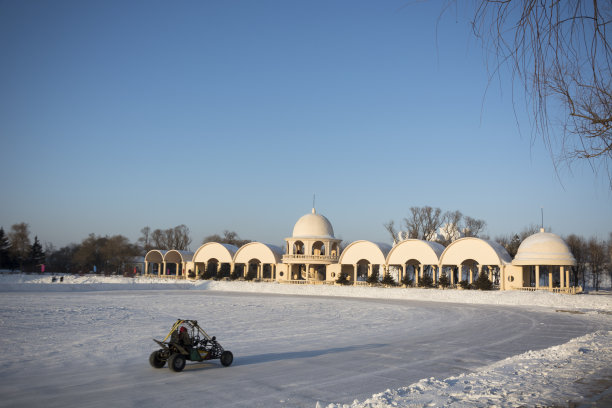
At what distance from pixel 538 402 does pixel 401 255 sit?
44.0 m

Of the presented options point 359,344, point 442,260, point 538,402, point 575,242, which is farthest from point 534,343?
point 575,242

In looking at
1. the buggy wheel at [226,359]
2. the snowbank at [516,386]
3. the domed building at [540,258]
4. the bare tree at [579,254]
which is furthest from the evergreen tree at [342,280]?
the buggy wheel at [226,359]

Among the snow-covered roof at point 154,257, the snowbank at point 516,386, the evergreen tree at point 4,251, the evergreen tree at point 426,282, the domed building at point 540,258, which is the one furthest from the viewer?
the evergreen tree at point 4,251

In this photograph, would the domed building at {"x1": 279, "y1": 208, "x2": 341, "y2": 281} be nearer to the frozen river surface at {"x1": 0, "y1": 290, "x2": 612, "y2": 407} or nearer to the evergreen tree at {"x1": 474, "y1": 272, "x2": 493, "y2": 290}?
the evergreen tree at {"x1": 474, "y1": 272, "x2": 493, "y2": 290}

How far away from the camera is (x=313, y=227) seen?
5938 centimetres

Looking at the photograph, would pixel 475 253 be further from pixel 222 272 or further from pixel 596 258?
pixel 596 258

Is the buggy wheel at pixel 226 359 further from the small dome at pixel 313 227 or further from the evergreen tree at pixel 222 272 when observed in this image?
the evergreen tree at pixel 222 272

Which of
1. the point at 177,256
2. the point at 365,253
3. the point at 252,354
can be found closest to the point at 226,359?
the point at 252,354

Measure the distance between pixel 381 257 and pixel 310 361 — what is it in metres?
41.3

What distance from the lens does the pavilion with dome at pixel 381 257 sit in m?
44.8

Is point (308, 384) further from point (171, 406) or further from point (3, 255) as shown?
point (3, 255)

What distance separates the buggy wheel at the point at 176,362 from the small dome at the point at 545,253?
131ft

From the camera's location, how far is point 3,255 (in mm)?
84062

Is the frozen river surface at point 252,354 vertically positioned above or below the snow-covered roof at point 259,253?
below
